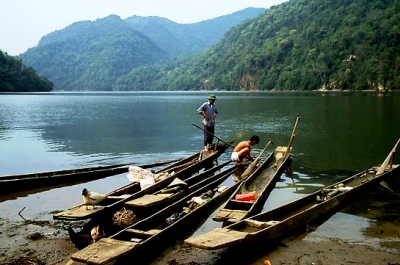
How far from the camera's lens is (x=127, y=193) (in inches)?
420

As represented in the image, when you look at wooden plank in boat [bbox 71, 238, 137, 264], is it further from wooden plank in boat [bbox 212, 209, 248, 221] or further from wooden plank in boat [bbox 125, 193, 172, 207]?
wooden plank in boat [bbox 212, 209, 248, 221]

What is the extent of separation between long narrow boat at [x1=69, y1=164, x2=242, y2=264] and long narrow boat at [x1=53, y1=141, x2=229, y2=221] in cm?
112

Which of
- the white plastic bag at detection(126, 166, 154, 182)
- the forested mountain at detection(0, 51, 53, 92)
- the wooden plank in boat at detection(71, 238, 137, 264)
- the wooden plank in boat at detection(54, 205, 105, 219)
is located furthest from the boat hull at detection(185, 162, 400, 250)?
the forested mountain at detection(0, 51, 53, 92)

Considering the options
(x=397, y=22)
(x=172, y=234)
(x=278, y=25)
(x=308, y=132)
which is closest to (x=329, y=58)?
(x=397, y=22)

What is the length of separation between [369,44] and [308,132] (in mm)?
87795

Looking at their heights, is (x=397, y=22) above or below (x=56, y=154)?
above

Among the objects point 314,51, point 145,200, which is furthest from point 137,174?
point 314,51

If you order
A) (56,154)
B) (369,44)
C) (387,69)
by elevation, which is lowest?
(56,154)

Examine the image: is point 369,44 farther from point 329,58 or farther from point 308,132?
point 308,132

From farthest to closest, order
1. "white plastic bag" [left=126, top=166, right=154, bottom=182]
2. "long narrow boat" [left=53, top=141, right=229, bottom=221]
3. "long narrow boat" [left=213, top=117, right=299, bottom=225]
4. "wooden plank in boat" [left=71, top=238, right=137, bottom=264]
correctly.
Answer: "white plastic bag" [left=126, top=166, right=154, bottom=182] → "long narrow boat" [left=213, top=117, right=299, bottom=225] → "long narrow boat" [left=53, top=141, right=229, bottom=221] → "wooden plank in boat" [left=71, top=238, right=137, bottom=264]

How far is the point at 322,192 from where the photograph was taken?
10.8m

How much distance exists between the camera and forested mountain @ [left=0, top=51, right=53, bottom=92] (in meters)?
117

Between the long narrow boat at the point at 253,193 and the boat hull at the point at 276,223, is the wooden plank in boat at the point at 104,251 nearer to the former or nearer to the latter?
the boat hull at the point at 276,223

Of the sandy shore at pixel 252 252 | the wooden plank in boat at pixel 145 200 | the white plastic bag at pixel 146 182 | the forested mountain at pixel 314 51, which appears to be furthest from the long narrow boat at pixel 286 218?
the forested mountain at pixel 314 51
